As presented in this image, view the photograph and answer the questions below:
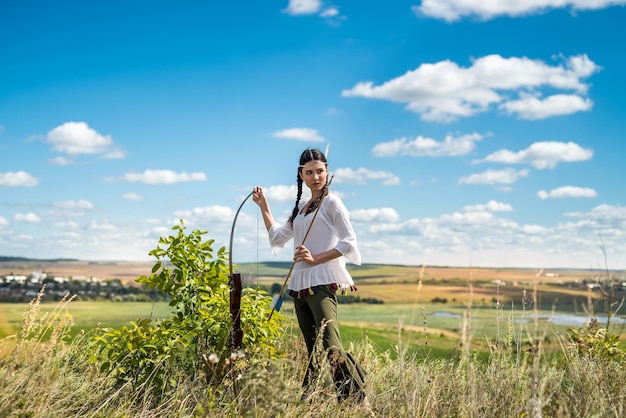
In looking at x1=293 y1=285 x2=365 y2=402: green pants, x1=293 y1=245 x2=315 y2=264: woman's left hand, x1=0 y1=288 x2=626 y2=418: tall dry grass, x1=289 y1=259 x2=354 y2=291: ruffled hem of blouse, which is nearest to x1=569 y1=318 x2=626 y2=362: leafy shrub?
x1=0 y1=288 x2=626 y2=418: tall dry grass

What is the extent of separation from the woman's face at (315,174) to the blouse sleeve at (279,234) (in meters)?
0.48

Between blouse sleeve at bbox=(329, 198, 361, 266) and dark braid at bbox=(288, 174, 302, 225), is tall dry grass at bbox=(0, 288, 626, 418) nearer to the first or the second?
blouse sleeve at bbox=(329, 198, 361, 266)

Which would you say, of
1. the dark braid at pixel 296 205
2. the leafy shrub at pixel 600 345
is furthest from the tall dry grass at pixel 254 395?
the dark braid at pixel 296 205

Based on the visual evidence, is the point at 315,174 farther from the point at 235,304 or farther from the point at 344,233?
the point at 235,304

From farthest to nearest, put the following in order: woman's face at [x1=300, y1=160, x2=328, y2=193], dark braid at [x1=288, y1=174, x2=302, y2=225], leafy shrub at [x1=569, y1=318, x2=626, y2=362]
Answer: leafy shrub at [x1=569, y1=318, x2=626, y2=362] → dark braid at [x1=288, y1=174, x2=302, y2=225] → woman's face at [x1=300, y1=160, x2=328, y2=193]

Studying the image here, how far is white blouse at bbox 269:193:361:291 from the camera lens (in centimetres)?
502

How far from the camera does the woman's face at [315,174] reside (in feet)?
17.1

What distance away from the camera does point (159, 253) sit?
5.23 metres

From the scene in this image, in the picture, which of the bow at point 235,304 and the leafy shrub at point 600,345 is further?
the leafy shrub at point 600,345

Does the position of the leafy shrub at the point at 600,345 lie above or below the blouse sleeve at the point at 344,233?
below

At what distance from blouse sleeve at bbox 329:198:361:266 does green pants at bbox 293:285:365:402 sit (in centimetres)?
31

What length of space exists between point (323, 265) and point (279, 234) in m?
0.68

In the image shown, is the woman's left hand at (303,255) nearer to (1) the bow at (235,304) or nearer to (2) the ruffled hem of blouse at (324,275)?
(2) the ruffled hem of blouse at (324,275)

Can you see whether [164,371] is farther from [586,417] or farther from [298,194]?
[586,417]
